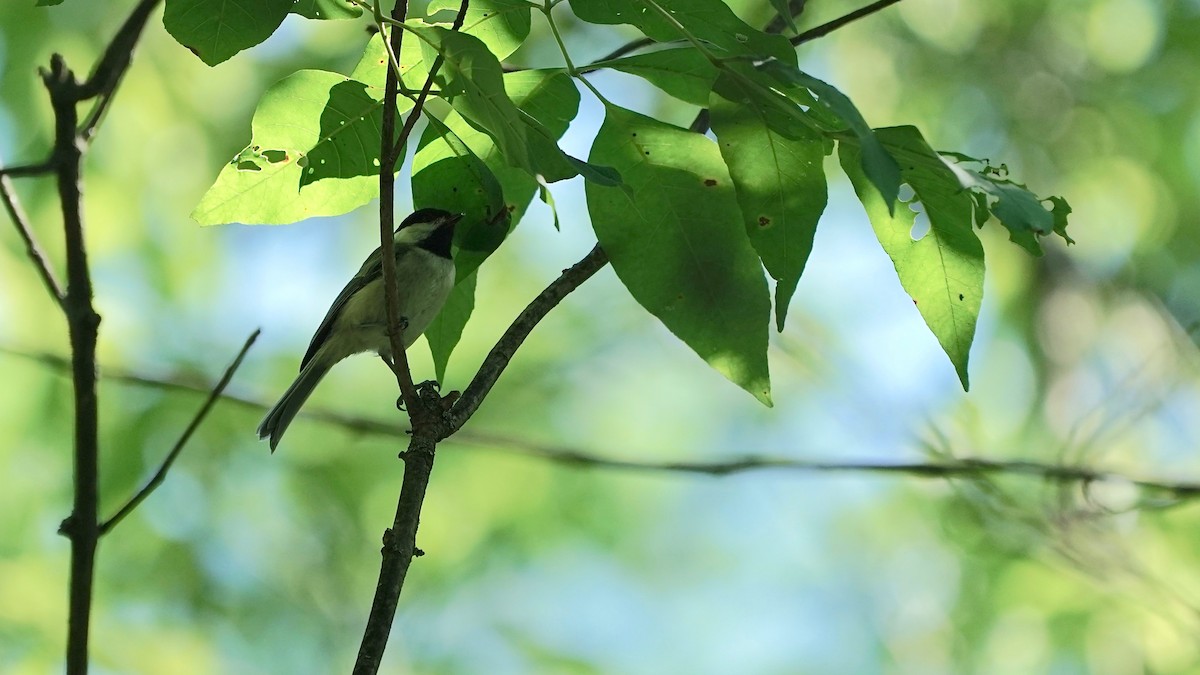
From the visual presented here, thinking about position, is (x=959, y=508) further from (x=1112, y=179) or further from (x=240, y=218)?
(x=240, y=218)

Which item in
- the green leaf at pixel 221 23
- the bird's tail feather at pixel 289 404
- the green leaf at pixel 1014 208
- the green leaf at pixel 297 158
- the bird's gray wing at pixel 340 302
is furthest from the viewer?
the bird's gray wing at pixel 340 302

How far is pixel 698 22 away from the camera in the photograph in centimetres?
182

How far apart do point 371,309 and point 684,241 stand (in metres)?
2.78

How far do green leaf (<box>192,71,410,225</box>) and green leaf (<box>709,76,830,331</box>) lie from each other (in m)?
0.66

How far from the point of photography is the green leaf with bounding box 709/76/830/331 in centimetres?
186

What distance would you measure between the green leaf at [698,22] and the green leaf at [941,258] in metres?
0.28

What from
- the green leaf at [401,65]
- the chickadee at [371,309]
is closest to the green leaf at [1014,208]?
the green leaf at [401,65]

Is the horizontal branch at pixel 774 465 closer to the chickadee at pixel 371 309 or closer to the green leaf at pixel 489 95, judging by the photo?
the chickadee at pixel 371 309

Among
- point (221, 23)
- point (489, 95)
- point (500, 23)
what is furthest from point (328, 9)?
point (489, 95)

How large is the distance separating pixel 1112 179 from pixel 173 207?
7.09 metres

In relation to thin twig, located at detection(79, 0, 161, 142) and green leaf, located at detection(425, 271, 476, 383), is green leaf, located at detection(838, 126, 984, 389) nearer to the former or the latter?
green leaf, located at detection(425, 271, 476, 383)

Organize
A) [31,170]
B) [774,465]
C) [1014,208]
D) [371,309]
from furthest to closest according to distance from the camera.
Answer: [371,309] < [774,465] < [1014,208] < [31,170]

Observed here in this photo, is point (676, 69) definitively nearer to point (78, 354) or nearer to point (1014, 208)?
point (1014, 208)

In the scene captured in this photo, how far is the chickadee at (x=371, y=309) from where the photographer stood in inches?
163
